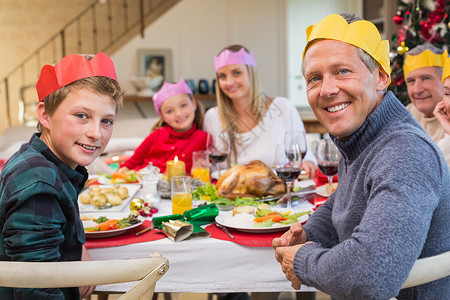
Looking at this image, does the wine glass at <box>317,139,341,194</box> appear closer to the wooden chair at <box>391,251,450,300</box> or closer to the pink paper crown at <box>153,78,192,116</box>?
the wooden chair at <box>391,251,450,300</box>

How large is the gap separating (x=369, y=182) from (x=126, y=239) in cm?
74

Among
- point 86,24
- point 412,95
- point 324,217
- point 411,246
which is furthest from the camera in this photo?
point 86,24

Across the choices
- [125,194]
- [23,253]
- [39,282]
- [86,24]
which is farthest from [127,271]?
[86,24]

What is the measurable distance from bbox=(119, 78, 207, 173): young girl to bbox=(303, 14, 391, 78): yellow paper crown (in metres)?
1.80

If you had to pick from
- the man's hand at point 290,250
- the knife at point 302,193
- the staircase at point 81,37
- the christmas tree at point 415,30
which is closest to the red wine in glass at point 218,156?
the knife at point 302,193

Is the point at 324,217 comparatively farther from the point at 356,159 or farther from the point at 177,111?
the point at 177,111

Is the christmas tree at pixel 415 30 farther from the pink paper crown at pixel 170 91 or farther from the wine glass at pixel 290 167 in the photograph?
the wine glass at pixel 290 167

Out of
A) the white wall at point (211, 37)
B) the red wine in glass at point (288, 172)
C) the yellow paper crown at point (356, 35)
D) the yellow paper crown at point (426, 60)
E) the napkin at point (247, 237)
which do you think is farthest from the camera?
the white wall at point (211, 37)

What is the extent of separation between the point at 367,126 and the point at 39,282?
0.76 metres

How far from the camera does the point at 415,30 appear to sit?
349cm

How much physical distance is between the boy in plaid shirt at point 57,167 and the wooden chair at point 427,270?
0.77m

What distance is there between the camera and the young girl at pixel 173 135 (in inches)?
110

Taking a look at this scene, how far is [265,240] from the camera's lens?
1.34m

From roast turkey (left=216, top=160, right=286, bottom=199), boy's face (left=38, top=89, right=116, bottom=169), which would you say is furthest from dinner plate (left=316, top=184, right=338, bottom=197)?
boy's face (left=38, top=89, right=116, bottom=169)
